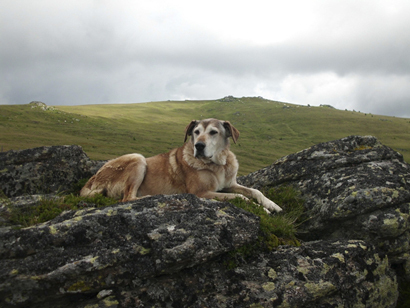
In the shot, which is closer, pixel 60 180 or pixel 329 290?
pixel 329 290

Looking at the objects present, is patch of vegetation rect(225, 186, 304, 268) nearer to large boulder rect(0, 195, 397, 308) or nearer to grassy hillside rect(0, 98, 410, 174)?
large boulder rect(0, 195, 397, 308)

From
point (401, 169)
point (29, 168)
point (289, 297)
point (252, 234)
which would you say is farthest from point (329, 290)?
point (29, 168)

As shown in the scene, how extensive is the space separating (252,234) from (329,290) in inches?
54.3

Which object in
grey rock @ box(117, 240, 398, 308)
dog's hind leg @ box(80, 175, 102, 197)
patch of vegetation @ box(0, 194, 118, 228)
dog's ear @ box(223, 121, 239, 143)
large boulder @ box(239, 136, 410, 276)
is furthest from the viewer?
dog's ear @ box(223, 121, 239, 143)

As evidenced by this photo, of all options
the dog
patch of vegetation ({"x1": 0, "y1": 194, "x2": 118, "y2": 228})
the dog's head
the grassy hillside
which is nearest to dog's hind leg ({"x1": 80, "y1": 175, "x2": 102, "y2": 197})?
the dog

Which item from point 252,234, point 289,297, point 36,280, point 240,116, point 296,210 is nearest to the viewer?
point 36,280

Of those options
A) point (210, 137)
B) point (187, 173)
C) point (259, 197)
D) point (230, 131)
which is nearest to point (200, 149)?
point (210, 137)

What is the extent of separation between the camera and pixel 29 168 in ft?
26.2

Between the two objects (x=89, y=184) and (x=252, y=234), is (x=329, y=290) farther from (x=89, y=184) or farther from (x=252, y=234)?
(x=89, y=184)

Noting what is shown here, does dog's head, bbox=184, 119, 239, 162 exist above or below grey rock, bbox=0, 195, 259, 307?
above

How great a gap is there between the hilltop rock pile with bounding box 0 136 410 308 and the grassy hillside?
109ft

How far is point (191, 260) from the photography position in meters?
4.07

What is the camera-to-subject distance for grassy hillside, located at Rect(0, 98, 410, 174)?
50.2m

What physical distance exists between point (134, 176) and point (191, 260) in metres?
4.64
